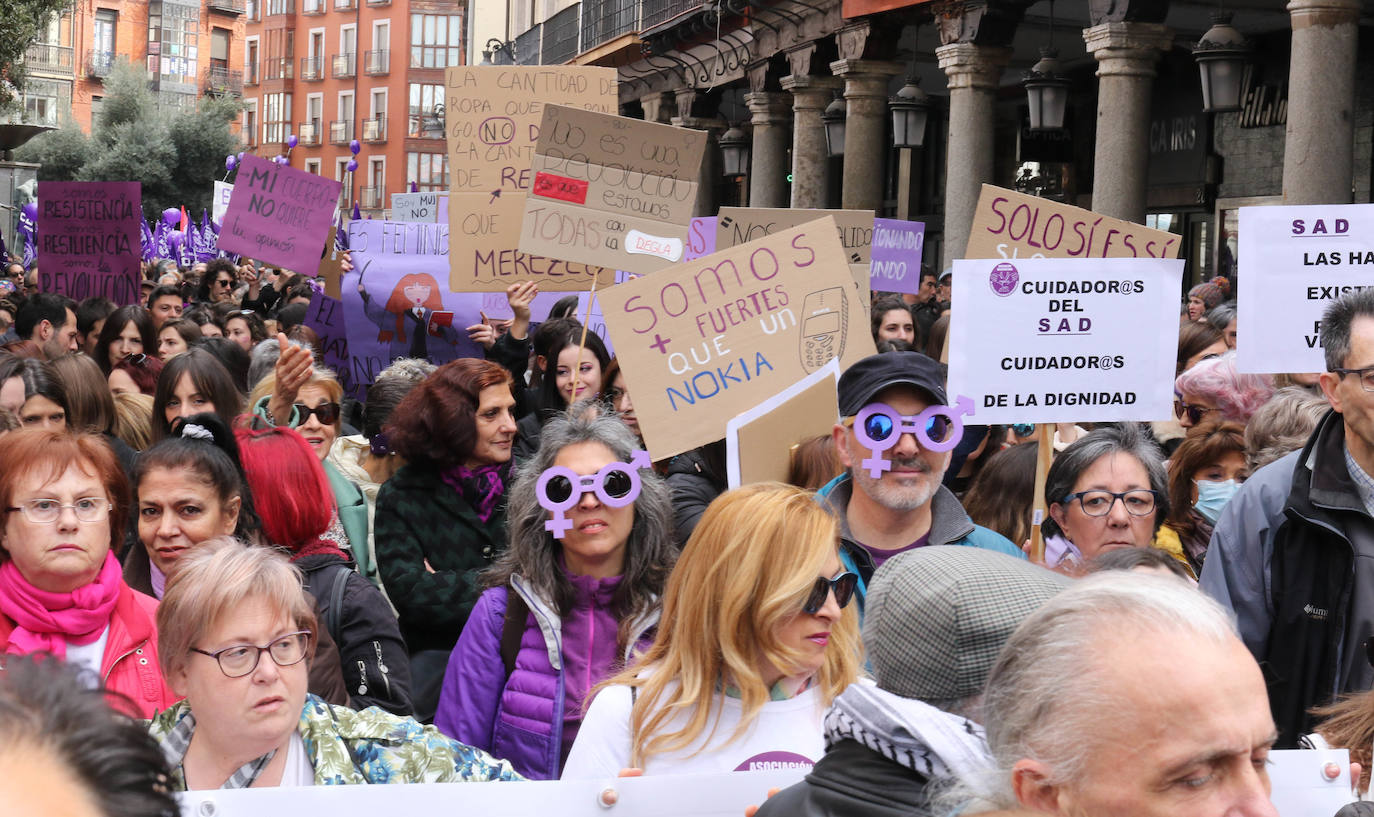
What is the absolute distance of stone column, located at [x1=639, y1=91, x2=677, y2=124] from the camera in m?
29.1

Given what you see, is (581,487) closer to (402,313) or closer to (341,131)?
(402,313)

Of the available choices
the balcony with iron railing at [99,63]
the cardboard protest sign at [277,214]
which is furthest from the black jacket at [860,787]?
the balcony with iron railing at [99,63]

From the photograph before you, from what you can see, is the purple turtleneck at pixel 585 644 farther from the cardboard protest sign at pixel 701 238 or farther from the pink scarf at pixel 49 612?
the cardboard protest sign at pixel 701 238

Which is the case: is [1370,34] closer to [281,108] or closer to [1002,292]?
[1002,292]

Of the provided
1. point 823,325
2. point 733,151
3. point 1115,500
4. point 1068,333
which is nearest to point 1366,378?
point 1115,500

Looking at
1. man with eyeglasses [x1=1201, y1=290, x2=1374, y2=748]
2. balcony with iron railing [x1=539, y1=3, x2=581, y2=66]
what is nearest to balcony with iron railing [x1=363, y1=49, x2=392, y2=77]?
balcony with iron railing [x1=539, y1=3, x2=581, y2=66]

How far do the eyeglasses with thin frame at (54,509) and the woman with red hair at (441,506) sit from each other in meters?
1.17

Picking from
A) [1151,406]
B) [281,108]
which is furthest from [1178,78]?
[281,108]

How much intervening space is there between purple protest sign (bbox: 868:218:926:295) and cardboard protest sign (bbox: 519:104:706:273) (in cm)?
440

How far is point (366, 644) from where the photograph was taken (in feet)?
12.9

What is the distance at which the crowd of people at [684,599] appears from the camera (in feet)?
5.81

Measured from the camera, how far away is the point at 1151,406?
5.12 meters

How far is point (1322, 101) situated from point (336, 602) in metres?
9.30

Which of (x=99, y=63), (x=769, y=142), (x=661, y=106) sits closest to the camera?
(x=769, y=142)
